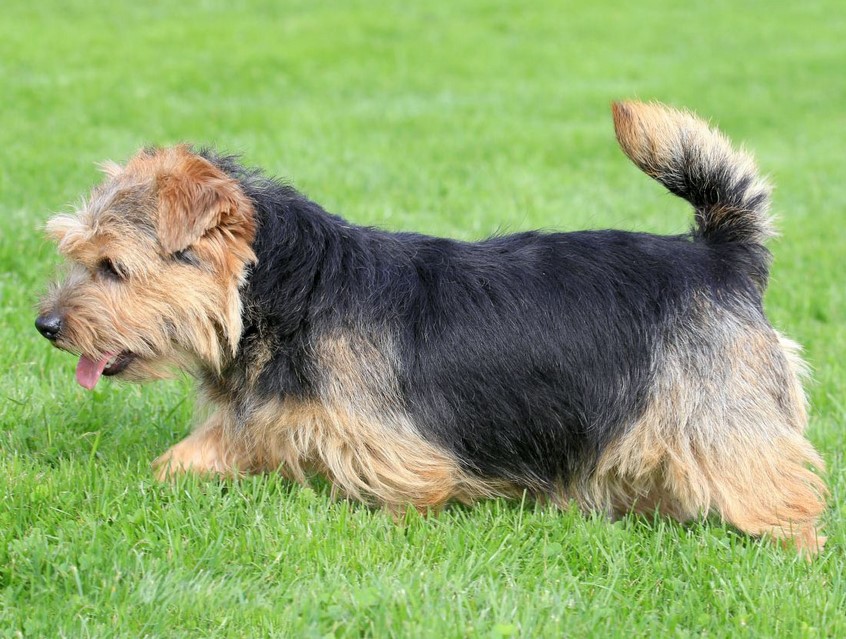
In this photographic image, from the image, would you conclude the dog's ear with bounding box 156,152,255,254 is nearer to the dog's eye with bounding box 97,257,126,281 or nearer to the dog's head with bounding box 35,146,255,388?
the dog's head with bounding box 35,146,255,388

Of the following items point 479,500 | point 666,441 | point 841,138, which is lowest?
point 479,500

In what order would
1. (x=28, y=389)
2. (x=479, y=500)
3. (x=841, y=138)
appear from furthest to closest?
(x=841, y=138)
(x=28, y=389)
(x=479, y=500)

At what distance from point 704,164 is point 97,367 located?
2489 mm

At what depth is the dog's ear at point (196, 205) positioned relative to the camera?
3.45 m

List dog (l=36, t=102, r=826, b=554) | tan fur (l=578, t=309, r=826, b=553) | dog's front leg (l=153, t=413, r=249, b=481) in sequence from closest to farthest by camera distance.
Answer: dog (l=36, t=102, r=826, b=554), tan fur (l=578, t=309, r=826, b=553), dog's front leg (l=153, t=413, r=249, b=481)

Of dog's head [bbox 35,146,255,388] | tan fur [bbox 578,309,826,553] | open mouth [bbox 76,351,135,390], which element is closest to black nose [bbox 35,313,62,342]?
dog's head [bbox 35,146,255,388]

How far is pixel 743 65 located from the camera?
1578cm

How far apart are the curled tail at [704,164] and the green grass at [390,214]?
1.21m

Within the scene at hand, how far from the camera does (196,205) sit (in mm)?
3453

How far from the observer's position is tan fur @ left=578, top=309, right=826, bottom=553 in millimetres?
3691

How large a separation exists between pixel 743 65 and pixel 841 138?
13.1ft

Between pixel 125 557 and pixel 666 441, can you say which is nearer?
pixel 125 557

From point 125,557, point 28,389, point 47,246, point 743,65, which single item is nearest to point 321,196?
point 47,246

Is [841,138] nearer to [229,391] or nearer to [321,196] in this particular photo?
[321,196]
